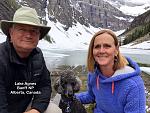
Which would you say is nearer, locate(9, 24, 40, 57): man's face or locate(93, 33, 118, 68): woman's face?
locate(9, 24, 40, 57): man's face

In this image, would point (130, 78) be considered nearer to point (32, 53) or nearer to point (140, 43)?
point (32, 53)

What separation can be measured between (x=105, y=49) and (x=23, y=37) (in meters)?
1.39

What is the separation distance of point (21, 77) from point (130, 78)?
1858mm

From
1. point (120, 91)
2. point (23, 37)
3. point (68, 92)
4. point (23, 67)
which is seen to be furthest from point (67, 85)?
point (23, 37)

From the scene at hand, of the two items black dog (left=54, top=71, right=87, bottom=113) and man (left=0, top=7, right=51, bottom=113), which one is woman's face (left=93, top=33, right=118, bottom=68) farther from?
black dog (left=54, top=71, right=87, bottom=113)

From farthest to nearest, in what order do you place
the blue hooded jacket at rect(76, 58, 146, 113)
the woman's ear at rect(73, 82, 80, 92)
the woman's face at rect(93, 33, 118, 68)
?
the woman's ear at rect(73, 82, 80, 92) → the woman's face at rect(93, 33, 118, 68) → the blue hooded jacket at rect(76, 58, 146, 113)

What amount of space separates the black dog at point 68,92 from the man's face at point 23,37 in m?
1.53

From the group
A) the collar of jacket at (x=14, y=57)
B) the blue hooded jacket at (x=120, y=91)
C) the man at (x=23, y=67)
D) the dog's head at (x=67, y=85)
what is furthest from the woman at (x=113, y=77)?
the collar of jacket at (x=14, y=57)

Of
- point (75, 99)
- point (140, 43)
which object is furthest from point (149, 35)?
point (75, 99)

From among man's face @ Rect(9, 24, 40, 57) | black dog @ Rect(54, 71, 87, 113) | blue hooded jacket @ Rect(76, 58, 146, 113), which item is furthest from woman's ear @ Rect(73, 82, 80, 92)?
man's face @ Rect(9, 24, 40, 57)

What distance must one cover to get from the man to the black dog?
690 mm

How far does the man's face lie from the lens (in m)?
5.38

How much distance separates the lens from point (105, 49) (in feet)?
18.2

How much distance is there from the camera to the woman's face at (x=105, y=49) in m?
5.52
